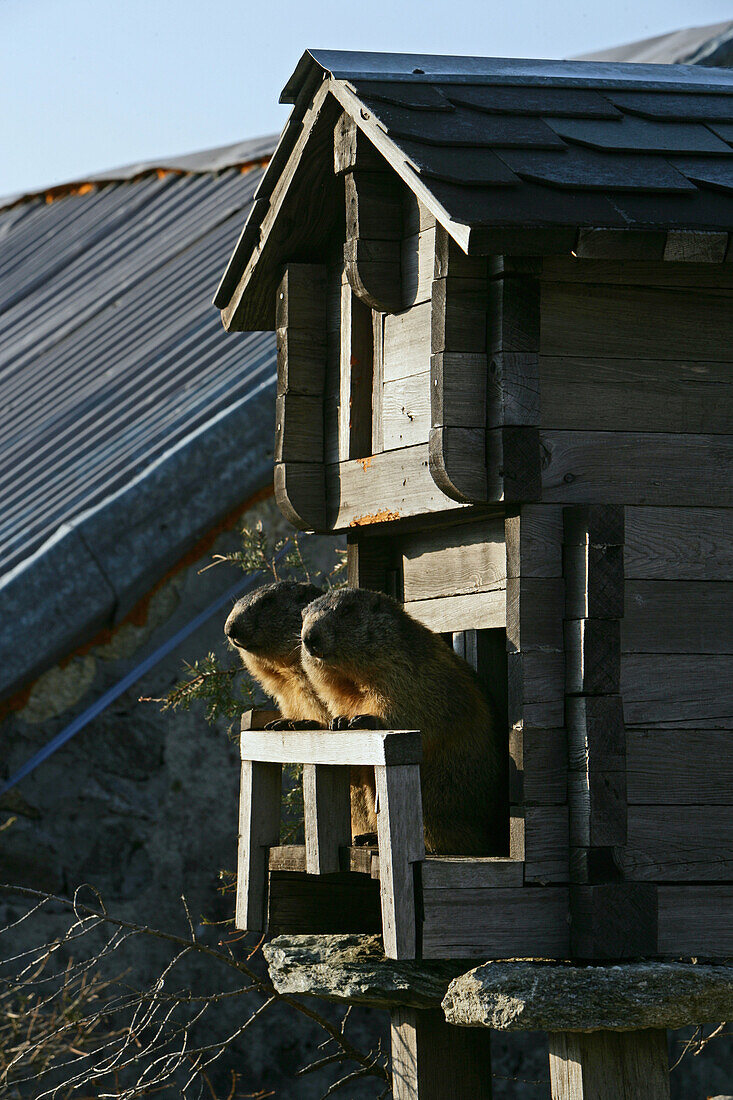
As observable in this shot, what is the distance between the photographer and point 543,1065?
6.45 metres

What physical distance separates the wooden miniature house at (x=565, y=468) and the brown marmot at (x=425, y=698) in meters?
0.21

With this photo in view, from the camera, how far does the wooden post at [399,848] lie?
358 centimetres

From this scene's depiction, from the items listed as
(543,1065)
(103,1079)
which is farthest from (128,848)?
(543,1065)

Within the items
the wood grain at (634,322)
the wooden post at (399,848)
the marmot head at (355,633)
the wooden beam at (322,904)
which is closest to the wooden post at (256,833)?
the wooden beam at (322,904)

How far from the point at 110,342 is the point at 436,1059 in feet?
17.0

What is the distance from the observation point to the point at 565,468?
3.79 metres

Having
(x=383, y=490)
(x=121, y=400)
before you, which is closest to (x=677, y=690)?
(x=383, y=490)

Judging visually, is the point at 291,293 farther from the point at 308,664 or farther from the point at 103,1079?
the point at 103,1079

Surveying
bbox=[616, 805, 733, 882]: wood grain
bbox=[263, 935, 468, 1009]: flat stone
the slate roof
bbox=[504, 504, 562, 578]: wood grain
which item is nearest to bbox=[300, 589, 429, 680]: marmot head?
bbox=[504, 504, 562, 578]: wood grain

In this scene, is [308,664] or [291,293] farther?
[291,293]

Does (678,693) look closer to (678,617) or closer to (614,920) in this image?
(678,617)

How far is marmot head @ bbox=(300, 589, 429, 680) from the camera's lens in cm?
393

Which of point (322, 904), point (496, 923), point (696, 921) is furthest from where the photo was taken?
point (322, 904)

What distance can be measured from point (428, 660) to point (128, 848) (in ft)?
9.03
